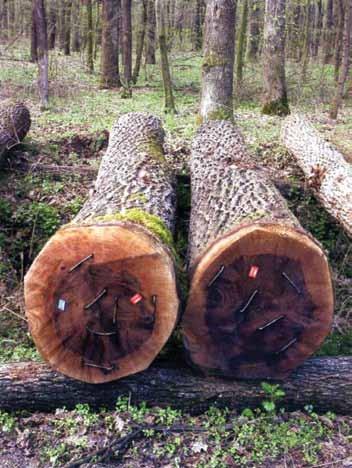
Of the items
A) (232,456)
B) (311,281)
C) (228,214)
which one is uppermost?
(228,214)

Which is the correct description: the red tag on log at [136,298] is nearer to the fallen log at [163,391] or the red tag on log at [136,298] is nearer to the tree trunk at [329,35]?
the fallen log at [163,391]

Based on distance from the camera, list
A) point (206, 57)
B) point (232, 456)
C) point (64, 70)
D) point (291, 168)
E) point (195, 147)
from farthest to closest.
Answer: point (64, 70)
point (206, 57)
point (291, 168)
point (195, 147)
point (232, 456)

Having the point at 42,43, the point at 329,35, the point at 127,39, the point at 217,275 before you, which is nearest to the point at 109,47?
the point at 127,39

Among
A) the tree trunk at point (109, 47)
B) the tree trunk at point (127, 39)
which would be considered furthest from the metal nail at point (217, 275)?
the tree trunk at point (109, 47)

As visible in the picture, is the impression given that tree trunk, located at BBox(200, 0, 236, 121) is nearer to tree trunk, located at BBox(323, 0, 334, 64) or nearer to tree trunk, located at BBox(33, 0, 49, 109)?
tree trunk, located at BBox(33, 0, 49, 109)

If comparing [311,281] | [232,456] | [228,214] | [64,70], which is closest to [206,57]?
[228,214]

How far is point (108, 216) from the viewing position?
12.8 feet

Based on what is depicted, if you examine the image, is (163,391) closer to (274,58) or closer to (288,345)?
(288,345)

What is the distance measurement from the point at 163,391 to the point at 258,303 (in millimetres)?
1070

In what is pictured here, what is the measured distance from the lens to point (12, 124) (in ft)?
26.9

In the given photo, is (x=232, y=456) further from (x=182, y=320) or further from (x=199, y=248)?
(x=199, y=248)

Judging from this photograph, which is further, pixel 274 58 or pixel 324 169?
pixel 274 58

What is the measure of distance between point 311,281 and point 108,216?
1603 mm

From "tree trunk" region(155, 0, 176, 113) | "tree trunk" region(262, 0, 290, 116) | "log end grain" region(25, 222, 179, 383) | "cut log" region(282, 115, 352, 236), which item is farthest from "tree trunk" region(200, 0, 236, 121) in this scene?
"log end grain" region(25, 222, 179, 383)
